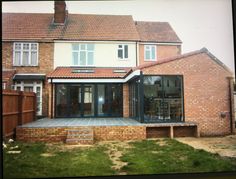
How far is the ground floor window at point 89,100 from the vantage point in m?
7.19

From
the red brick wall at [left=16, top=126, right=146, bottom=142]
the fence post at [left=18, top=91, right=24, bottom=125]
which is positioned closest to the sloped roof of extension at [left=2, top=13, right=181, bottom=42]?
the fence post at [left=18, top=91, right=24, bottom=125]

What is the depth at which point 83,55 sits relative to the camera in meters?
7.86

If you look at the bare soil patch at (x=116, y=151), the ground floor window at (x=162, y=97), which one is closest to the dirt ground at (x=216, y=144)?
the ground floor window at (x=162, y=97)

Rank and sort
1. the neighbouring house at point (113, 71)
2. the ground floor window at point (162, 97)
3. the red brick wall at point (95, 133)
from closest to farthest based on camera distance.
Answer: the red brick wall at point (95, 133), the neighbouring house at point (113, 71), the ground floor window at point (162, 97)

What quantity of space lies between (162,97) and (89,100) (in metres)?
2.18

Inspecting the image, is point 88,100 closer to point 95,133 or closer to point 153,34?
point 95,133

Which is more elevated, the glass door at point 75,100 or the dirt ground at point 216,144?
the glass door at point 75,100

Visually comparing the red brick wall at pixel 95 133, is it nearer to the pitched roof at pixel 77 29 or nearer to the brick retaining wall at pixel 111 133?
the brick retaining wall at pixel 111 133

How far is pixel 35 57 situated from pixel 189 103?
4.61 m

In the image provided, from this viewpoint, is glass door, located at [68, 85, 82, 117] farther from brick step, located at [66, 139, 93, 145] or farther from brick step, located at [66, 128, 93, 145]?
brick step, located at [66, 139, 93, 145]

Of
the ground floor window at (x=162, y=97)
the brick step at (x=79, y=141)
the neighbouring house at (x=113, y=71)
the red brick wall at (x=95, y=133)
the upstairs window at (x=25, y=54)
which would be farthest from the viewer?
the upstairs window at (x=25, y=54)

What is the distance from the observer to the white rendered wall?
7953 millimetres

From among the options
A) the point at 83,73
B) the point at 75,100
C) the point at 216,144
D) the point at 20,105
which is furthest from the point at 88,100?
the point at 216,144

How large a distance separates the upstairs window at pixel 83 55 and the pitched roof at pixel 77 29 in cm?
31
